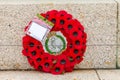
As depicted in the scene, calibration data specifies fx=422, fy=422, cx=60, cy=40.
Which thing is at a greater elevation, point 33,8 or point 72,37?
point 33,8

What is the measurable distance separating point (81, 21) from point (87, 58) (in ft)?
1.61

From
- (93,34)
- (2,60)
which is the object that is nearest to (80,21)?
(93,34)

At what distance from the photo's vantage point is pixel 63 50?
5398 mm

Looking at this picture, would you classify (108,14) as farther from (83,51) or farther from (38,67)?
(38,67)

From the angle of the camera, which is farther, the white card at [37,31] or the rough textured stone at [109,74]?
the white card at [37,31]

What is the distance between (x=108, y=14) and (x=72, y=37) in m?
0.56

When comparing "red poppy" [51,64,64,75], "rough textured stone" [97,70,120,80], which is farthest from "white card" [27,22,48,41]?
"rough textured stone" [97,70,120,80]

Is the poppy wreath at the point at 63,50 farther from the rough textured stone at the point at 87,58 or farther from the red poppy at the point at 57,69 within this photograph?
the rough textured stone at the point at 87,58

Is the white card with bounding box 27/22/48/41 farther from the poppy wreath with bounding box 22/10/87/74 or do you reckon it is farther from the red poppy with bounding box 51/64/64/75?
the red poppy with bounding box 51/64/64/75

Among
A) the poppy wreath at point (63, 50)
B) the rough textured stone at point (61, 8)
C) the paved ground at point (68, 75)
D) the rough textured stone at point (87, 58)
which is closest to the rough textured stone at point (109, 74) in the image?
the paved ground at point (68, 75)

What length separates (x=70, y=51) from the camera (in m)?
5.35

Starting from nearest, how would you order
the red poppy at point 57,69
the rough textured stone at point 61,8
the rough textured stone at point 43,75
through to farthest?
1. the rough textured stone at point 43,75
2. the red poppy at point 57,69
3. the rough textured stone at point 61,8

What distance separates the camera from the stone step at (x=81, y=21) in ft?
17.8

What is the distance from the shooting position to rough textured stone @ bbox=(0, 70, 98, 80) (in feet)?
17.0
